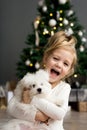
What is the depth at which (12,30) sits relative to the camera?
477 cm

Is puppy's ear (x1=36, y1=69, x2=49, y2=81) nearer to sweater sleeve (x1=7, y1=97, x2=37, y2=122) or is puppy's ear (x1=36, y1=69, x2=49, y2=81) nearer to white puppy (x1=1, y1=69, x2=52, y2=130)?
white puppy (x1=1, y1=69, x2=52, y2=130)

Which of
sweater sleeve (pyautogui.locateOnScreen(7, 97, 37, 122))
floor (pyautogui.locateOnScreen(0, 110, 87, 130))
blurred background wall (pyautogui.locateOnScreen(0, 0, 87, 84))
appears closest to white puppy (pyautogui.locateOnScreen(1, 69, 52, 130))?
sweater sleeve (pyautogui.locateOnScreen(7, 97, 37, 122))

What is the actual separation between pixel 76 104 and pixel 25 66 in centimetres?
90

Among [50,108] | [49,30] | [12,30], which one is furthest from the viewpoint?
[12,30]

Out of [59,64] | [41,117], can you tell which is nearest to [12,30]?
[59,64]

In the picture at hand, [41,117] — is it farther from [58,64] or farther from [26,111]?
[58,64]

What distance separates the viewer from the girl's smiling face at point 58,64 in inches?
50.1

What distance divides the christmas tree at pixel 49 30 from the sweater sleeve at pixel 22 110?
256 centimetres

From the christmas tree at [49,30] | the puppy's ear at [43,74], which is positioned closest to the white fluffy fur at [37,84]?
the puppy's ear at [43,74]

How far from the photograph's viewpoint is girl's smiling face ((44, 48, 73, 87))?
1272mm

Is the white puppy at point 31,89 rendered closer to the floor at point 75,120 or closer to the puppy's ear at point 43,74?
the puppy's ear at point 43,74

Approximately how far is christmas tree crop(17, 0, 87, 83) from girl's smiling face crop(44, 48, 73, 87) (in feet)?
8.16

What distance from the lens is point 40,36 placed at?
3.85 m

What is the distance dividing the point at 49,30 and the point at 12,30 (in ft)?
3.66
